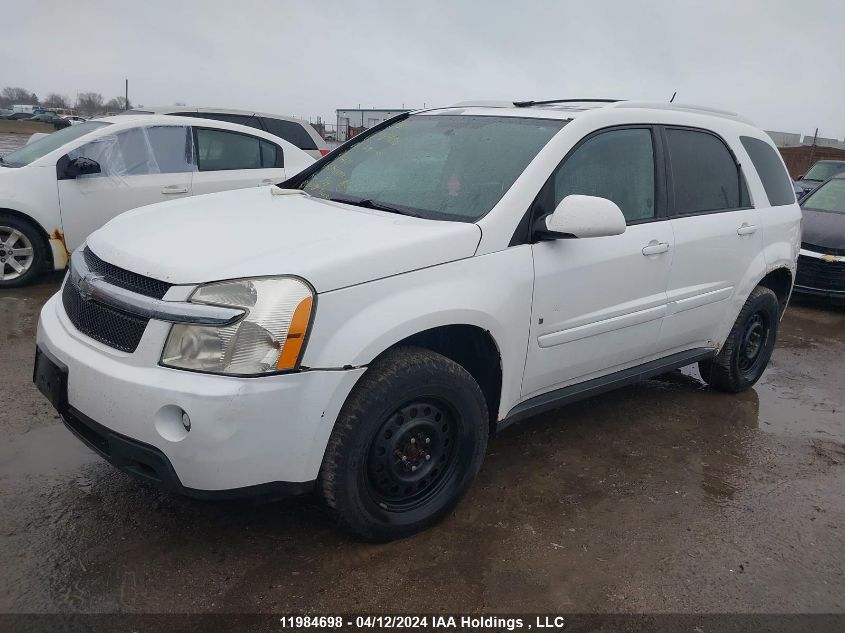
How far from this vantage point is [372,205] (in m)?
3.17

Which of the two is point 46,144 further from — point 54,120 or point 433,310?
point 54,120

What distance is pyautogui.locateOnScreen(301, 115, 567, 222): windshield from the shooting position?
305 cm

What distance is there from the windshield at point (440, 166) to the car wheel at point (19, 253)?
3572mm

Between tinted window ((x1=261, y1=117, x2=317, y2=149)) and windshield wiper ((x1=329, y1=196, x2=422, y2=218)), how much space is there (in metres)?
5.52

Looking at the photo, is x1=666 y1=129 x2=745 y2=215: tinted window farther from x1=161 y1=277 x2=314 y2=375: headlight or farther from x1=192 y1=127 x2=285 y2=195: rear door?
x1=192 y1=127 x2=285 y2=195: rear door

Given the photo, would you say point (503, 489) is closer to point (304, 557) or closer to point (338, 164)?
point (304, 557)

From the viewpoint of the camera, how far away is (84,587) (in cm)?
239

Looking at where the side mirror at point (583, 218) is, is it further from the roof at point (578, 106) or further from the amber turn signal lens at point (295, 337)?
the amber turn signal lens at point (295, 337)

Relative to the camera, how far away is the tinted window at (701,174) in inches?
148

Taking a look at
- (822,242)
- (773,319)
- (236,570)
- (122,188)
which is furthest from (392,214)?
(822,242)

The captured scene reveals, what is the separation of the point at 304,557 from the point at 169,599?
50 centimetres

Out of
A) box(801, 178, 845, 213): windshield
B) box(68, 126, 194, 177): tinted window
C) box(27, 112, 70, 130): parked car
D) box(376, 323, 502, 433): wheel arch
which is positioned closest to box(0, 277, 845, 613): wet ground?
box(376, 323, 502, 433): wheel arch

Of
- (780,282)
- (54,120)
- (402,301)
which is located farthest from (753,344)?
(54,120)

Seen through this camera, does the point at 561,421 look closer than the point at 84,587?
No
